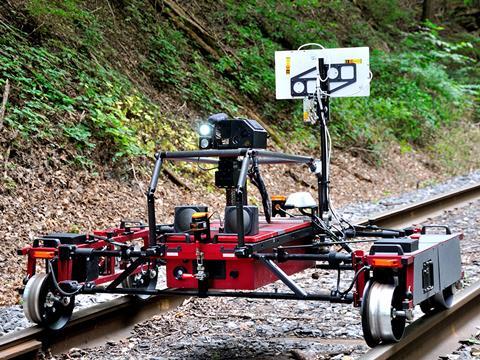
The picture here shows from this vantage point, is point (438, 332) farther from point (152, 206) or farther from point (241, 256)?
point (152, 206)

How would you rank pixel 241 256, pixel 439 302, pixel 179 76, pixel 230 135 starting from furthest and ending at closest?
pixel 179 76 < pixel 439 302 < pixel 230 135 < pixel 241 256

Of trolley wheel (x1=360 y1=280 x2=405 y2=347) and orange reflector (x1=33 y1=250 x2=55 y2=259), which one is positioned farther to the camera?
orange reflector (x1=33 y1=250 x2=55 y2=259)

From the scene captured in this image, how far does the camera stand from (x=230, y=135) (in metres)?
5.88

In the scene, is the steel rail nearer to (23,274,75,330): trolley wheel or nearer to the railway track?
the railway track

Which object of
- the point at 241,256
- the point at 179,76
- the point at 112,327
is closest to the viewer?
the point at 241,256

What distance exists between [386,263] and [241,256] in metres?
1.04

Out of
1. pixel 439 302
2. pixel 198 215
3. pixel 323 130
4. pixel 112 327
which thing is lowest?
pixel 112 327

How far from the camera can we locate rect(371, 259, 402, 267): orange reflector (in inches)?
202

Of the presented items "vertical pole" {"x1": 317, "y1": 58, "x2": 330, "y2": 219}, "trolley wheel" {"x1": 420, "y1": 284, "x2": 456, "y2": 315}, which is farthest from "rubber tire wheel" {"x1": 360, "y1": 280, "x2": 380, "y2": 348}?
"vertical pole" {"x1": 317, "y1": 58, "x2": 330, "y2": 219}

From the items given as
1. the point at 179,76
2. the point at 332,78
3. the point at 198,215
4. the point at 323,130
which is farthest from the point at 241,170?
the point at 179,76

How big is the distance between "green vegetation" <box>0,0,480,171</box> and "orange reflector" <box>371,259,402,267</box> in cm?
648

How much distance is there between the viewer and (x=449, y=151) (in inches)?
869

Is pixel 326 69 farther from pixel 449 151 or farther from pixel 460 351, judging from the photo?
pixel 449 151

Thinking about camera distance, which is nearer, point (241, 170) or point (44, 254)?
A: point (241, 170)
